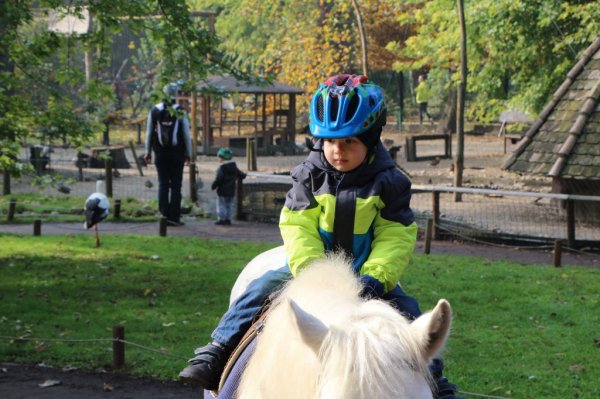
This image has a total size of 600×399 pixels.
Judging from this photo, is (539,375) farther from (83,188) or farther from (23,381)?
(83,188)

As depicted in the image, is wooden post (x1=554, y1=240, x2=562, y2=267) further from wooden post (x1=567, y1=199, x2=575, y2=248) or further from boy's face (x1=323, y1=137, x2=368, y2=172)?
boy's face (x1=323, y1=137, x2=368, y2=172)

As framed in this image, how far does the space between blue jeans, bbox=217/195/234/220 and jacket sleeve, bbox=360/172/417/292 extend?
41.7 feet

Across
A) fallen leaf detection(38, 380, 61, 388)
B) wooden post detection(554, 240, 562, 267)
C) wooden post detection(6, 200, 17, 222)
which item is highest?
wooden post detection(6, 200, 17, 222)

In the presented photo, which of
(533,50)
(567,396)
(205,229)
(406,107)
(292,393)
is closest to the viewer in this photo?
(292,393)

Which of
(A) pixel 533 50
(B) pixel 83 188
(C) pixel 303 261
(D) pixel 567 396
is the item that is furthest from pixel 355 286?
(B) pixel 83 188

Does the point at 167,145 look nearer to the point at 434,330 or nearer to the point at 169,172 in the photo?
A: the point at 169,172

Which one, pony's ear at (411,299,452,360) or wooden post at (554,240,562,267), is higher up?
pony's ear at (411,299,452,360)

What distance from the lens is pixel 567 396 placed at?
7.43 metres

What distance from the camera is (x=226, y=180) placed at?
662 inches

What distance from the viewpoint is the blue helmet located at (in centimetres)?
402

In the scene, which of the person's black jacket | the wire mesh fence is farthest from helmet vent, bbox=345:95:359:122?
the person's black jacket

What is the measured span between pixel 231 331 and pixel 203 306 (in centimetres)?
617

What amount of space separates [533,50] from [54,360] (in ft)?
50.4

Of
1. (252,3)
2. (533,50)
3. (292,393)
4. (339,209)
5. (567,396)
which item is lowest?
(567,396)
